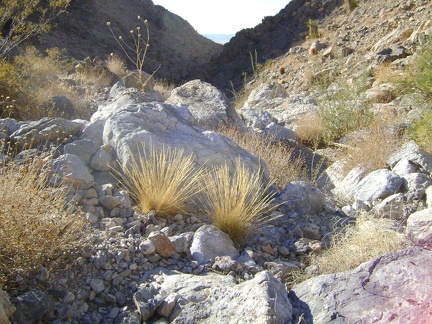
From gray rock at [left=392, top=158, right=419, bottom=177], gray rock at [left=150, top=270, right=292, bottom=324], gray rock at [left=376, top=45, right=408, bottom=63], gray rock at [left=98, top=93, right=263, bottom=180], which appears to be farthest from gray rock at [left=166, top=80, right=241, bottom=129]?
gray rock at [left=376, top=45, right=408, bottom=63]

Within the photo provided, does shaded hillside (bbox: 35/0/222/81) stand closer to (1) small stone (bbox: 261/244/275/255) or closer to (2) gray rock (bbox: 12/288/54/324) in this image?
(1) small stone (bbox: 261/244/275/255)

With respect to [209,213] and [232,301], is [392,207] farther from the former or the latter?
[232,301]

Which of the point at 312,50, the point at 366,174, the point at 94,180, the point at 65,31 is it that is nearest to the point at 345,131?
the point at 366,174

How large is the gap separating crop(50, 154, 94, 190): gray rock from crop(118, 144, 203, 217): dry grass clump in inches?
12.2

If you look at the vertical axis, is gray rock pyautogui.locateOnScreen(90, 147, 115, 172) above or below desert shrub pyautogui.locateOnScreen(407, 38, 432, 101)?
below

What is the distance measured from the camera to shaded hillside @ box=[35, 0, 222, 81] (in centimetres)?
2233

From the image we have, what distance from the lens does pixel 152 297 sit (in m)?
2.89

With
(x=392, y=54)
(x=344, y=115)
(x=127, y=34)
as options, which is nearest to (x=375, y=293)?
(x=344, y=115)

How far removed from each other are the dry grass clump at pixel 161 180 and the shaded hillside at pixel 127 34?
17585 mm

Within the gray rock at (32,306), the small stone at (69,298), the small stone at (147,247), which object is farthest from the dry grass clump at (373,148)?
the gray rock at (32,306)

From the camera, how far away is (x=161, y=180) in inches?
160

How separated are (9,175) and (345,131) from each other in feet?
20.8

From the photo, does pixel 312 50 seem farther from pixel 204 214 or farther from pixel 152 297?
pixel 152 297

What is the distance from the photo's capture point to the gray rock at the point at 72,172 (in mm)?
4008
